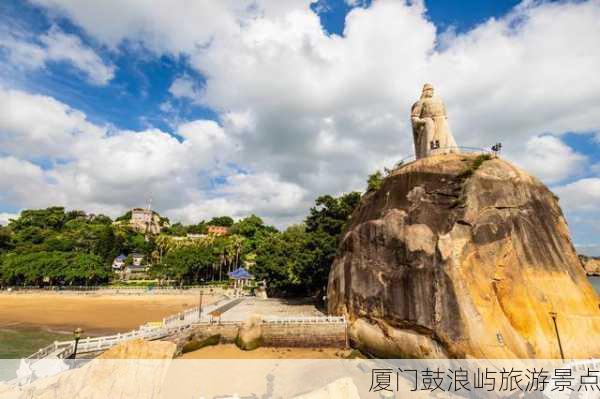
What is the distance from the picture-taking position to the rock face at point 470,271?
578 inches

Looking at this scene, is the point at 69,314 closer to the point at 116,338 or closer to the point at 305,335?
the point at 116,338

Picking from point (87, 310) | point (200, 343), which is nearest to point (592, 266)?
point (200, 343)

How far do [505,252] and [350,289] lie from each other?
10.2 meters

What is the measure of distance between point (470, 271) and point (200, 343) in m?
18.1

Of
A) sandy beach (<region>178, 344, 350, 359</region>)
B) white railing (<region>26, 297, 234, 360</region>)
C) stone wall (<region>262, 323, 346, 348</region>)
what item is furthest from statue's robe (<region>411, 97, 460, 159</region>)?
white railing (<region>26, 297, 234, 360</region>)

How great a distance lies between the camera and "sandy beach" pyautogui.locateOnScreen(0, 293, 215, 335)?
31.5 metres

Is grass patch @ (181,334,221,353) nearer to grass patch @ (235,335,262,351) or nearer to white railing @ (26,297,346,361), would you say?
white railing @ (26,297,346,361)

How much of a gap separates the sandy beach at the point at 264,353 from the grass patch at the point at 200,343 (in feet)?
0.80

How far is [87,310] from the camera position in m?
38.8

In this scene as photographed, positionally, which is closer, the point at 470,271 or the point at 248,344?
the point at 470,271

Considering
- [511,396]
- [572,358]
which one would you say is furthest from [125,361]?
[572,358]

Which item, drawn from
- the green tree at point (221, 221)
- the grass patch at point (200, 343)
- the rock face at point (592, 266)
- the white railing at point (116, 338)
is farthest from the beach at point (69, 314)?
the rock face at point (592, 266)

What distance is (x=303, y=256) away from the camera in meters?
32.0

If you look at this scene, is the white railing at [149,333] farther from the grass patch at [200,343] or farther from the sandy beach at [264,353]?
the sandy beach at [264,353]
